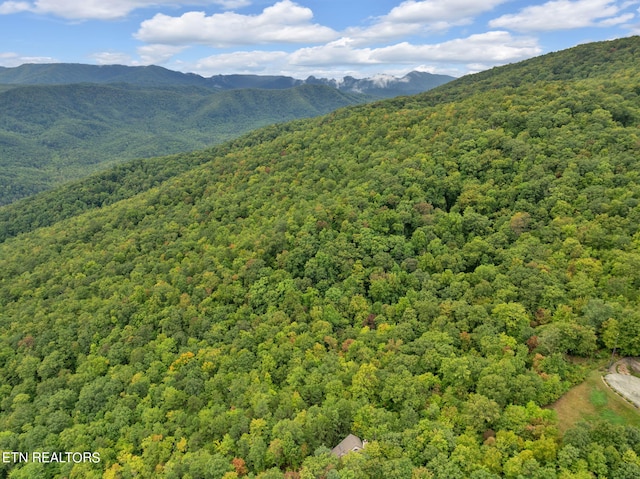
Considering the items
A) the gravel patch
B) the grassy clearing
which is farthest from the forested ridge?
the gravel patch

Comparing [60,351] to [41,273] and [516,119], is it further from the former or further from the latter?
[516,119]

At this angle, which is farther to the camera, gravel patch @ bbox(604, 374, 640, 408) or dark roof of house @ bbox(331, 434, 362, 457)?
dark roof of house @ bbox(331, 434, 362, 457)

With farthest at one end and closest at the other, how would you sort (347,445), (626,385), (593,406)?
(347,445) < (626,385) < (593,406)

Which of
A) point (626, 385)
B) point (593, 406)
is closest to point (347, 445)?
point (593, 406)

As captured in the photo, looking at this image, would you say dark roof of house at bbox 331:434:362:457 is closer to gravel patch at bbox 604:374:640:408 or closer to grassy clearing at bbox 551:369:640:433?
grassy clearing at bbox 551:369:640:433

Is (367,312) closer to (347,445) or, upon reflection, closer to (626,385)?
(347,445)
